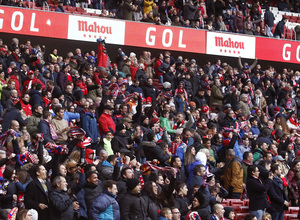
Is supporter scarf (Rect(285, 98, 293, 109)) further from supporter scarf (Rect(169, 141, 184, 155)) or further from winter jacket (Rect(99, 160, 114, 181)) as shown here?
winter jacket (Rect(99, 160, 114, 181))

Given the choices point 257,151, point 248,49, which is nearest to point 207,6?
point 248,49

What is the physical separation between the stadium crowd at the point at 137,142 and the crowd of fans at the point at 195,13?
8.70ft

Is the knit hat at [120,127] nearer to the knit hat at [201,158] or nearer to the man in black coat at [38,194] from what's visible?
the knit hat at [201,158]

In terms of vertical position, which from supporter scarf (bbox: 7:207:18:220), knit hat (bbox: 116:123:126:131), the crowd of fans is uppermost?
the crowd of fans

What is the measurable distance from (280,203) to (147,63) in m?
8.59

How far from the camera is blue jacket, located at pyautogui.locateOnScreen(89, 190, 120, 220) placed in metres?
8.01

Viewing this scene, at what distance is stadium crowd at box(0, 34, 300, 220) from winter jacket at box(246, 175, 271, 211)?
2cm

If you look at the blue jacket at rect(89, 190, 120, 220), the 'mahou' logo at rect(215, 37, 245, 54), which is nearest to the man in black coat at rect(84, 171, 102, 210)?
the blue jacket at rect(89, 190, 120, 220)

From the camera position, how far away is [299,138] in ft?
46.0

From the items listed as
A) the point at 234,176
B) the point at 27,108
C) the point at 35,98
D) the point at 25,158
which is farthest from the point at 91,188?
the point at 35,98

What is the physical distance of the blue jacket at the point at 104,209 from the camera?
26.3ft

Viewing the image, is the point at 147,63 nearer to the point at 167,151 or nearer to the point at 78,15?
the point at 78,15

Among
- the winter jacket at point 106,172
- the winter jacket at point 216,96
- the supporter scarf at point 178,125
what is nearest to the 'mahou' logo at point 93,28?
the winter jacket at point 216,96

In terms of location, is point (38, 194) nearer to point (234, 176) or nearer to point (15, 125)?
point (15, 125)
